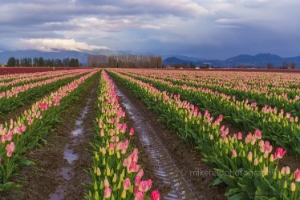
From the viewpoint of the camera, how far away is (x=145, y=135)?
356 inches

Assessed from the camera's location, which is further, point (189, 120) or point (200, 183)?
point (189, 120)

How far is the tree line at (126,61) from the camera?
457ft

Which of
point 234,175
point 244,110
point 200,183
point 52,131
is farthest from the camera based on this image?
point 244,110

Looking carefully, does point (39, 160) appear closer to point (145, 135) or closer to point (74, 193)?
point (74, 193)

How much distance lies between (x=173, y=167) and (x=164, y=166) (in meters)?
0.20

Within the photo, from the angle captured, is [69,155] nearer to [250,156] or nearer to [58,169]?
[58,169]

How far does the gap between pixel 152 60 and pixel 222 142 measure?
445 ft

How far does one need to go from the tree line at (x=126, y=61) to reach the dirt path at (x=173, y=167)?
5135 inches

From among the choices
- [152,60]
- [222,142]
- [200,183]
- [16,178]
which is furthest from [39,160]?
[152,60]

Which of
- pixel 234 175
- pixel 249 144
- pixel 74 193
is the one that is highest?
pixel 249 144

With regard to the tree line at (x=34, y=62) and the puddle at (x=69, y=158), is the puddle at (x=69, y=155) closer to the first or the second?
the puddle at (x=69, y=158)

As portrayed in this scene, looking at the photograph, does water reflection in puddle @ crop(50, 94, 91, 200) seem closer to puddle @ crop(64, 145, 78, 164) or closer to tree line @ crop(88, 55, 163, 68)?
puddle @ crop(64, 145, 78, 164)

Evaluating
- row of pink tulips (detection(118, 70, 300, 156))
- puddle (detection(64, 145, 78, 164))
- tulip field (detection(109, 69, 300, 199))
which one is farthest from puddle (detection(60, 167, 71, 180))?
row of pink tulips (detection(118, 70, 300, 156))

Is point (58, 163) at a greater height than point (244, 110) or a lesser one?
lesser
